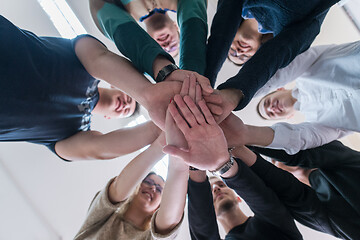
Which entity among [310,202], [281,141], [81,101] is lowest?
[310,202]

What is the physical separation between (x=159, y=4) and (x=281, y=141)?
2.98 feet

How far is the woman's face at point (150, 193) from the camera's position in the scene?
1.48 m

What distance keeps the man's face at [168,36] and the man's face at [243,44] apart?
40 cm

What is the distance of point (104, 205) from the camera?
1.04m

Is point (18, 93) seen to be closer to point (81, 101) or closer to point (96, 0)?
point (81, 101)

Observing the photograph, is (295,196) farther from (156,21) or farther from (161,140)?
(156,21)

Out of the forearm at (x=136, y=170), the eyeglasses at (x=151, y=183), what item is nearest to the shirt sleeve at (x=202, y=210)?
the forearm at (x=136, y=170)

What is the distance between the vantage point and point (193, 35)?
0.76 meters

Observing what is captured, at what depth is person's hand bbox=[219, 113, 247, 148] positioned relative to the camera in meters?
0.82

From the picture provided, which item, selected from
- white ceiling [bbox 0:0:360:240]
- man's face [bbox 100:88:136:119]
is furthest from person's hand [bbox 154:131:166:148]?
white ceiling [bbox 0:0:360:240]

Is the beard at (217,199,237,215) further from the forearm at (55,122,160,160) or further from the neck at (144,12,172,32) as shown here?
the neck at (144,12,172,32)

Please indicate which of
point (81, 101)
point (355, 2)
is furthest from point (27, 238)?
point (355, 2)

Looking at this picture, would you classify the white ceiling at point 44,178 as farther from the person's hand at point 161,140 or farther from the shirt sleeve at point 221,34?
the person's hand at point 161,140

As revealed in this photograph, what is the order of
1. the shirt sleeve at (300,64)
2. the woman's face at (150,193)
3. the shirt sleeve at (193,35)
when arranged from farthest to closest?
the woman's face at (150,193), the shirt sleeve at (300,64), the shirt sleeve at (193,35)
